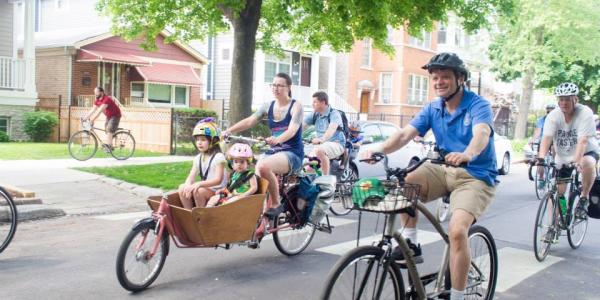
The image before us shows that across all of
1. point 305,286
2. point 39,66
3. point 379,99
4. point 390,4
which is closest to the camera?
point 305,286

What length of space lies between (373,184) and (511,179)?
1422 cm

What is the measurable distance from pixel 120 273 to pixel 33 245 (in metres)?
2.46

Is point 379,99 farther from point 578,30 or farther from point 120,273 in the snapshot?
point 120,273

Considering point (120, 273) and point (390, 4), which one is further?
point (390, 4)

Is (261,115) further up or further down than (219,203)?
further up

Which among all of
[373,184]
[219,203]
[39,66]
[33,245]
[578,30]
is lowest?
[33,245]

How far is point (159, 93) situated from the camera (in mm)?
28922

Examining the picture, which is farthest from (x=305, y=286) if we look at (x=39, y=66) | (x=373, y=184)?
(x=39, y=66)

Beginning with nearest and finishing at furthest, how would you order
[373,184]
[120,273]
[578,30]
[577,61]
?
[373,184] < [120,273] < [578,30] < [577,61]

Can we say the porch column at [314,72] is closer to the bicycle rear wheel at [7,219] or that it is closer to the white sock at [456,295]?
the bicycle rear wheel at [7,219]

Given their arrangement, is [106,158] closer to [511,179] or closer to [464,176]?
[511,179]

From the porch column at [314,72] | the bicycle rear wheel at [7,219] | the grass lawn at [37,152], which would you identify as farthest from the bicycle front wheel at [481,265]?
the porch column at [314,72]

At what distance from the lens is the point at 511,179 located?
16984 millimetres

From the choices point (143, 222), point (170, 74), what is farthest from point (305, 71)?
point (143, 222)
